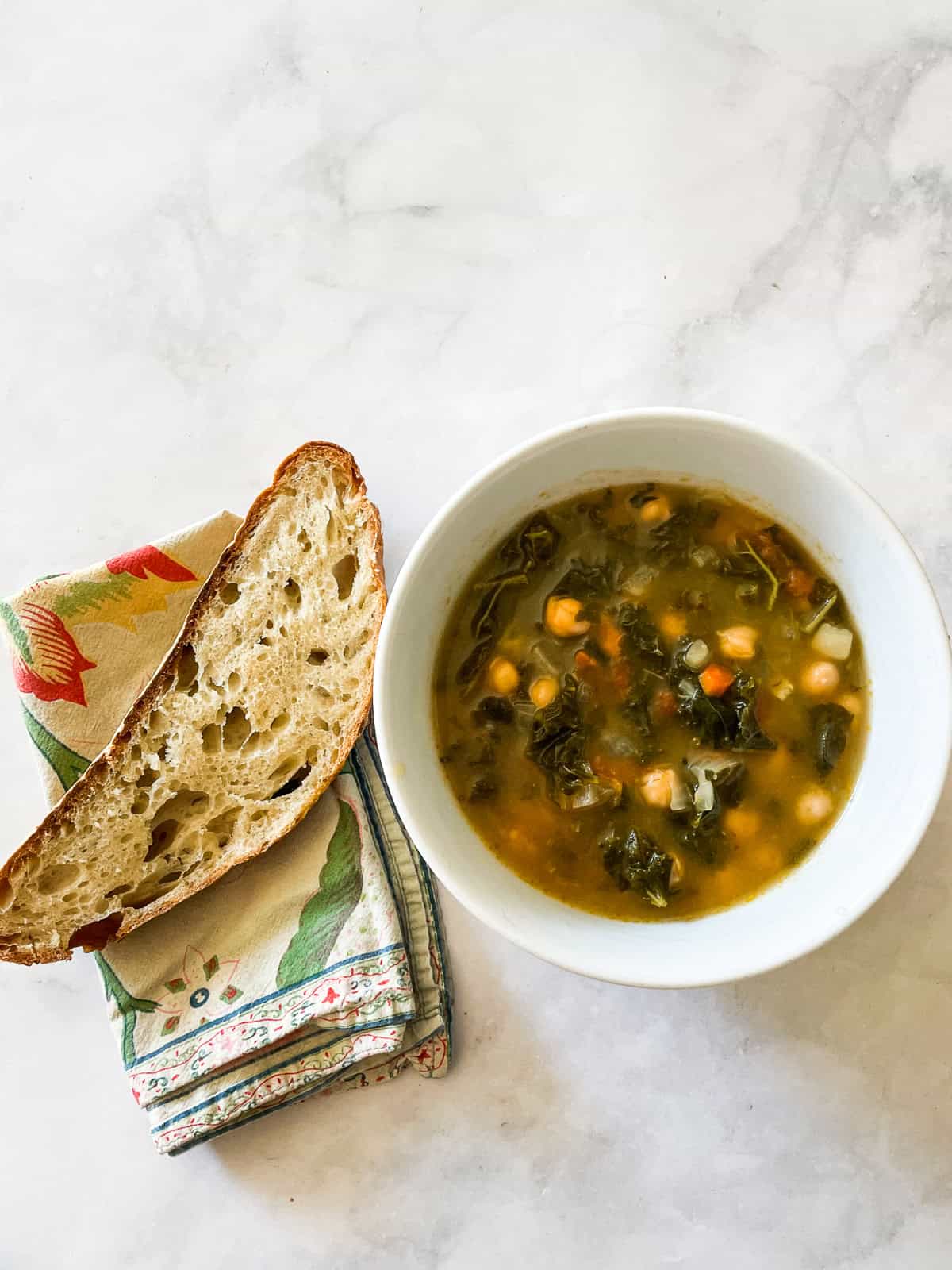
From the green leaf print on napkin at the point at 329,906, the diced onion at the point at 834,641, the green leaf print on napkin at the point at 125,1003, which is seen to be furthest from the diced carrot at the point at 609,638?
the green leaf print on napkin at the point at 125,1003

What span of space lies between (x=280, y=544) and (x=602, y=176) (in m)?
1.33

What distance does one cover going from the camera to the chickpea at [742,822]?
251 cm

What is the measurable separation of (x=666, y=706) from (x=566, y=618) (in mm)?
314

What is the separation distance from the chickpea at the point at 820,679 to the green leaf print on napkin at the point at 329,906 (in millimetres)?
1189

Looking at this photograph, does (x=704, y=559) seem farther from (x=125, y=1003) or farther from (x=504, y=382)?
(x=125, y=1003)

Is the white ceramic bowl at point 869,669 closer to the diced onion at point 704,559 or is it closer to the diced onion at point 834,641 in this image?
the diced onion at point 834,641

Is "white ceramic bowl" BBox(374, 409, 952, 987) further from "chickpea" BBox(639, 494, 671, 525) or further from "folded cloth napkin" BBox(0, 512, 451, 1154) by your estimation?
"folded cloth napkin" BBox(0, 512, 451, 1154)

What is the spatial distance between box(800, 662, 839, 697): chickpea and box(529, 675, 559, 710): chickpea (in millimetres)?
578

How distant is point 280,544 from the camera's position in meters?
2.85

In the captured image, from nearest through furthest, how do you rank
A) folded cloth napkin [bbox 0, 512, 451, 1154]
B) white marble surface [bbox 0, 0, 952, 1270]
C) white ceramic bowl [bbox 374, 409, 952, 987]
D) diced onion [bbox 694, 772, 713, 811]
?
white ceramic bowl [bbox 374, 409, 952, 987], diced onion [bbox 694, 772, 713, 811], folded cloth napkin [bbox 0, 512, 451, 1154], white marble surface [bbox 0, 0, 952, 1270]

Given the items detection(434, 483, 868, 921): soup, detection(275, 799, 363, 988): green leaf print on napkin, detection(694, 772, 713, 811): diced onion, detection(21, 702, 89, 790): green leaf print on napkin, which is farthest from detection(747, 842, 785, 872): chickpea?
detection(21, 702, 89, 790): green leaf print on napkin

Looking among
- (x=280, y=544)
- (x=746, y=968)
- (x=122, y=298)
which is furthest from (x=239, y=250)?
Answer: (x=746, y=968)

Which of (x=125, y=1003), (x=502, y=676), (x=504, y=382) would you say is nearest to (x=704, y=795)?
(x=502, y=676)

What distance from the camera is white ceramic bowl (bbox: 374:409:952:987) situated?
2279 mm
